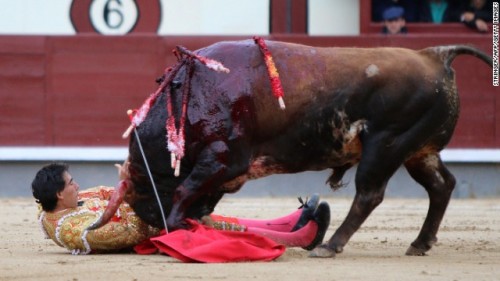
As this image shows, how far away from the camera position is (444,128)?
7000mm

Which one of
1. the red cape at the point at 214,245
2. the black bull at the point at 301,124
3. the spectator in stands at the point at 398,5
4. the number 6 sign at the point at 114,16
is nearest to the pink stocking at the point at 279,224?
the black bull at the point at 301,124

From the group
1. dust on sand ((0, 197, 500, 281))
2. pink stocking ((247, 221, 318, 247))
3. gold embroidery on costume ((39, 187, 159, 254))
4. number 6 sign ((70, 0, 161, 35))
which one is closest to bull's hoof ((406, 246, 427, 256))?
dust on sand ((0, 197, 500, 281))

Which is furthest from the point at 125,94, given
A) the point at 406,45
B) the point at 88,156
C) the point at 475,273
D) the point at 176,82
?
the point at 475,273

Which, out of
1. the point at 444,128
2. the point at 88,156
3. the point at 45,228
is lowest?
the point at 88,156

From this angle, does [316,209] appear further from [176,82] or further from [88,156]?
[88,156]

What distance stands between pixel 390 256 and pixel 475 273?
0.85 m

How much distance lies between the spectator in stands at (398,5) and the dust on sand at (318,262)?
325cm

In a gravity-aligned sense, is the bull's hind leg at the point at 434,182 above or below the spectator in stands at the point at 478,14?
below

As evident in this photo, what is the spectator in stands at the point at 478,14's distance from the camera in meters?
12.0

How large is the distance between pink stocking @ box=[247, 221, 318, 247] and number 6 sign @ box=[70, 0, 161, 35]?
5.79 meters

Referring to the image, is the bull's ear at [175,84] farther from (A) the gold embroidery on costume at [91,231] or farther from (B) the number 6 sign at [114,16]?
(B) the number 6 sign at [114,16]

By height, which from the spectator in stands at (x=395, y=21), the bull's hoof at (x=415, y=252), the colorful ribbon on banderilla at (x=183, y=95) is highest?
the colorful ribbon on banderilla at (x=183, y=95)

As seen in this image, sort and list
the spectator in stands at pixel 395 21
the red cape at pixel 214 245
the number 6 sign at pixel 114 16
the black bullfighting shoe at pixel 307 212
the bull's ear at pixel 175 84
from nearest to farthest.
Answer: the red cape at pixel 214 245, the bull's ear at pixel 175 84, the black bullfighting shoe at pixel 307 212, the spectator in stands at pixel 395 21, the number 6 sign at pixel 114 16

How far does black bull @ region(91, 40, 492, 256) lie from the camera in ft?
22.7
